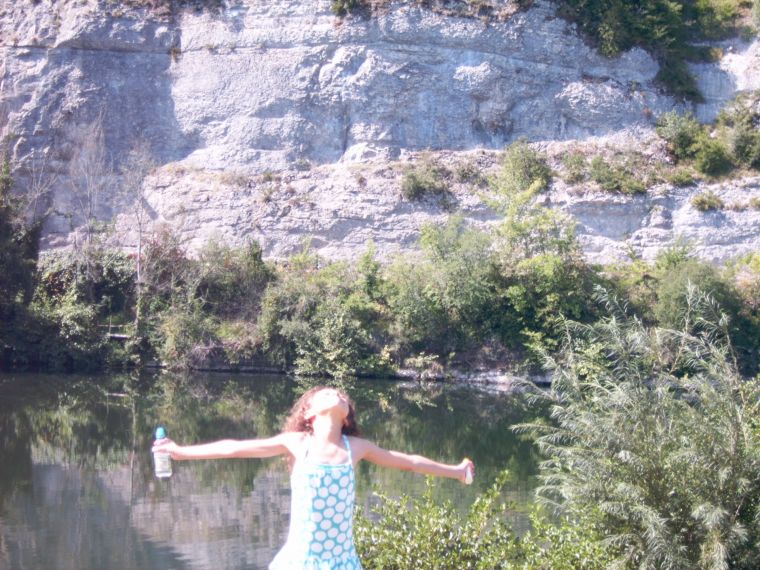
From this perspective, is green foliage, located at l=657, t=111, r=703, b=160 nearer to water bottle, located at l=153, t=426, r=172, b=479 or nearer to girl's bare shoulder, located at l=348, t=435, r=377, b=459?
girl's bare shoulder, located at l=348, t=435, r=377, b=459

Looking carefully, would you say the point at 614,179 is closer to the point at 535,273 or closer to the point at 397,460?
the point at 535,273

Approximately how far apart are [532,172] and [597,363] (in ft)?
80.6

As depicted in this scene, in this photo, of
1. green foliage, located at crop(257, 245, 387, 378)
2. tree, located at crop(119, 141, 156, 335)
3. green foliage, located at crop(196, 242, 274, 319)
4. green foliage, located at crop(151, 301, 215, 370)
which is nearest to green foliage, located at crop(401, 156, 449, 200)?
green foliage, located at crop(257, 245, 387, 378)

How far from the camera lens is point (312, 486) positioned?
163 inches

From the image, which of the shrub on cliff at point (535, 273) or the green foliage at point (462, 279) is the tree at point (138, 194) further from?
the shrub on cliff at point (535, 273)

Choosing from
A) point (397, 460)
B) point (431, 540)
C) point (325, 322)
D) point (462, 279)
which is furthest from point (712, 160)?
point (397, 460)

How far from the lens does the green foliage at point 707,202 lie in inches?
1192

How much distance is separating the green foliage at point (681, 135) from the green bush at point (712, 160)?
0.64 m

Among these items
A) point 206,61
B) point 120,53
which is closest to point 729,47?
point 206,61

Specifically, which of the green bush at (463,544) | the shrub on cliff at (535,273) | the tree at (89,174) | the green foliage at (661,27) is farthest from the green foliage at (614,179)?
the green bush at (463,544)

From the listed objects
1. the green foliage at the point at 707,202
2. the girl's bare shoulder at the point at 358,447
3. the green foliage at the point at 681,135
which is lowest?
the girl's bare shoulder at the point at 358,447

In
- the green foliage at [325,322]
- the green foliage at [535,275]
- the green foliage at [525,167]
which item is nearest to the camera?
the green foliage at [325,322]

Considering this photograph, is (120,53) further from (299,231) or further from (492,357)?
(492,357)

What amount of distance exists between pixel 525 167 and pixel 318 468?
28.3 meters
